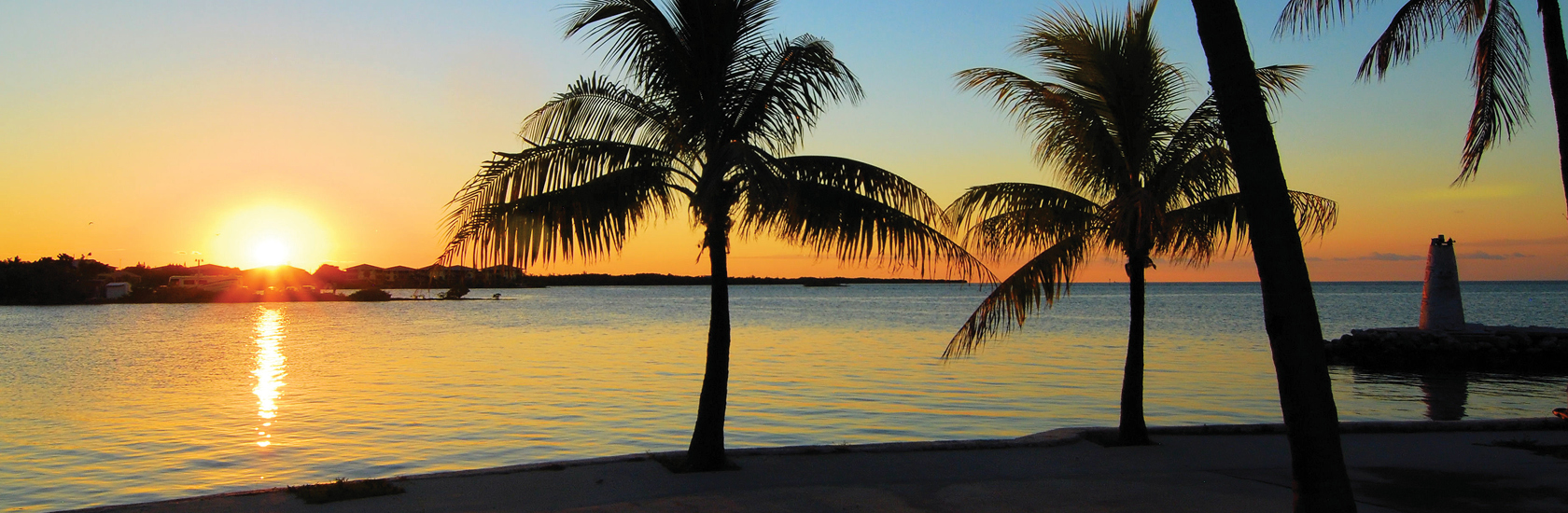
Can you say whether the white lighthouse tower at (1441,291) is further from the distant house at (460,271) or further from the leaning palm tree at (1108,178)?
the distant house at (460,271)

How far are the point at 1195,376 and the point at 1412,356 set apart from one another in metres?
8.61

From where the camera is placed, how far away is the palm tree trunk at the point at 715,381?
9156mm

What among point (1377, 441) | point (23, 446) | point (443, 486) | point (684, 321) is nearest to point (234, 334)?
point (684, 321)

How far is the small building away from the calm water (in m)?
86.7

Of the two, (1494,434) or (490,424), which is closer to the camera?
(1494,434)

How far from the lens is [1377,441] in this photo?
10633mm

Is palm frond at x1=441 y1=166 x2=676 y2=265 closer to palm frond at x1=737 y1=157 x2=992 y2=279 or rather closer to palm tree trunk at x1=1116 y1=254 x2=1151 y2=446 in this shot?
palm frond at x1=737 y1=157 x2=992 y2=279

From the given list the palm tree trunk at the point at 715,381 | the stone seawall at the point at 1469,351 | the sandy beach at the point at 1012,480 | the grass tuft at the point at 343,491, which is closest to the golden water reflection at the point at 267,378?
the grass tuft at the point at 343,491

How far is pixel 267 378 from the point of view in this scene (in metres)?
28.6

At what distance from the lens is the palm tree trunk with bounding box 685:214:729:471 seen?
9.16 metres

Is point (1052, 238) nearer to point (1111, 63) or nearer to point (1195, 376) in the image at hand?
point (1111, 63)

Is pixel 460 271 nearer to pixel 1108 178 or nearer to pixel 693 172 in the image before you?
pixel 693 172

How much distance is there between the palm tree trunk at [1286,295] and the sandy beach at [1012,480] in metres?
2.39

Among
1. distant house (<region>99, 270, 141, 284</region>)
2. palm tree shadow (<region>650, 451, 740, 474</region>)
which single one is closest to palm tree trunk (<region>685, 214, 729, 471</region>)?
palm tree shadow (<region>650, 451, 740, 474</region>)
